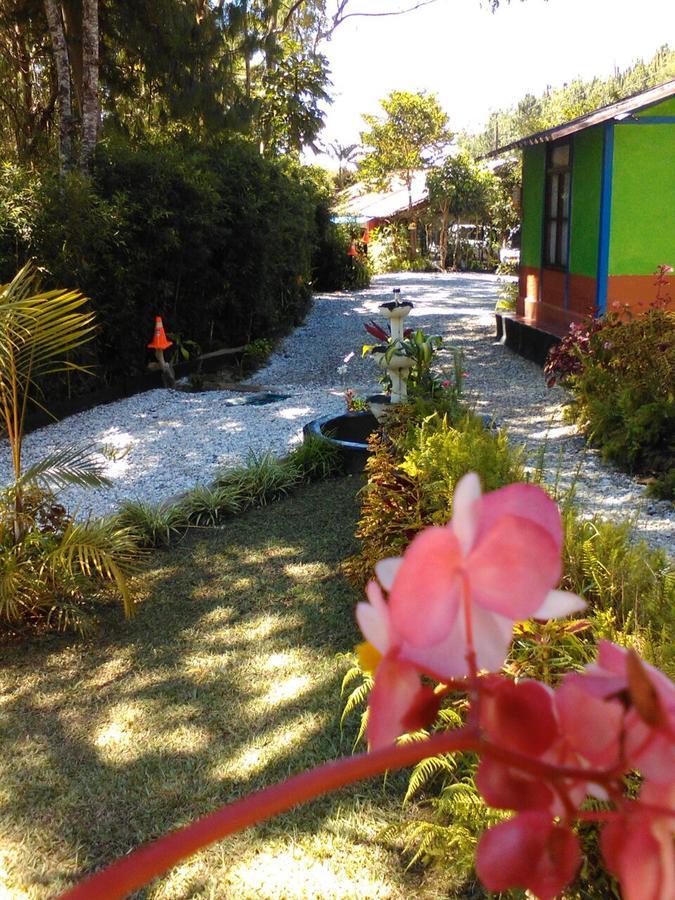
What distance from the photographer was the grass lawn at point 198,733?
8.64 ft

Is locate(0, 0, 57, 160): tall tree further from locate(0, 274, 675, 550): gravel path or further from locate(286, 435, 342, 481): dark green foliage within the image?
locate(286, 435, 342, 481): dark green foliage

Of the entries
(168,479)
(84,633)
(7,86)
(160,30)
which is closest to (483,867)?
(84,633)

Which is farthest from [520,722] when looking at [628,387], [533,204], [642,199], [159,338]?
[533,204]

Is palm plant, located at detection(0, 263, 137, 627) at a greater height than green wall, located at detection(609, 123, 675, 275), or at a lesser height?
lesser

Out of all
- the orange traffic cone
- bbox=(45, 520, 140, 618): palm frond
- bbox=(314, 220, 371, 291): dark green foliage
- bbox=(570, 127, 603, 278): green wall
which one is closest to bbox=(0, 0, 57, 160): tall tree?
the orange traffic cone

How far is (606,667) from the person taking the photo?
0.97ft

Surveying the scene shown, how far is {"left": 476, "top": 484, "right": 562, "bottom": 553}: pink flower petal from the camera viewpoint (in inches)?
10.8

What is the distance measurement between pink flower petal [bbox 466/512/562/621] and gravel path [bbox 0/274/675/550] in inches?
139

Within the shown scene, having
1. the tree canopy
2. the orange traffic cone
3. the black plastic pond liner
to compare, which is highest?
the tree canopy

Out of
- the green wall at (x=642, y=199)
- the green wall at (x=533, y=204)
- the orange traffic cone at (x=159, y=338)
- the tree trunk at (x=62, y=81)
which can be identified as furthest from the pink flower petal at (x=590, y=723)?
the green wall at (x=533, y=204)

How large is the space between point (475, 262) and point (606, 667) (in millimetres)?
31316

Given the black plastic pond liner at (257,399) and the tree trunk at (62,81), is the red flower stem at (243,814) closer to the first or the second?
the black plastic pond liner at (257,399)

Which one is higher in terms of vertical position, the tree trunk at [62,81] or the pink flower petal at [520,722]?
the tree trunk at [62,81]

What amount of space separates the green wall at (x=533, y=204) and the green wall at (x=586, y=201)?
4.43ft
